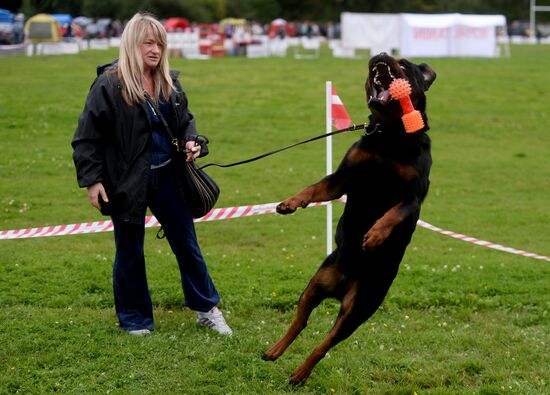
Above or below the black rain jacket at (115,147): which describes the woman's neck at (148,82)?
above

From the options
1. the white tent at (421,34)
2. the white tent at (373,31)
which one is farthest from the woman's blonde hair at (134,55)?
the white tent at (373,31)

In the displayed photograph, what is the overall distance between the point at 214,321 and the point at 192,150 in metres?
1.31

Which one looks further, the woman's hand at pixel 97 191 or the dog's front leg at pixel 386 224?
the woman's hand at pixel 97 191

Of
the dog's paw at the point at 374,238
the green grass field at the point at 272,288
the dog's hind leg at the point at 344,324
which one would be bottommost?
the green grass field at the point at 272,288

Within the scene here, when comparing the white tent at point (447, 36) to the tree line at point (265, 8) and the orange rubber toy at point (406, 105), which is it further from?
the orange rubber toy at point (406, 105)

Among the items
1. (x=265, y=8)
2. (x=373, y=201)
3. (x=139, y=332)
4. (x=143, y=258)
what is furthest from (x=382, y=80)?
(x=265, y=8)

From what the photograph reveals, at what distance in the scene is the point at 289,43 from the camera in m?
58.8

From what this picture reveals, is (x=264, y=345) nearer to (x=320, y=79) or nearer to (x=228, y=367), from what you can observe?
(x=228, y=367)

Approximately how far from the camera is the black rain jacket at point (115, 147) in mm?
5570

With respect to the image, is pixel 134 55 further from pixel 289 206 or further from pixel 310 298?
pixel 310 298

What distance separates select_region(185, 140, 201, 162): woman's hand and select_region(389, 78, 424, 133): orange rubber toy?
1691 mm

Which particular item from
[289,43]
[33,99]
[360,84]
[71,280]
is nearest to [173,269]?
[71,280]

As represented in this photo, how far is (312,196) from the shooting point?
4.70m

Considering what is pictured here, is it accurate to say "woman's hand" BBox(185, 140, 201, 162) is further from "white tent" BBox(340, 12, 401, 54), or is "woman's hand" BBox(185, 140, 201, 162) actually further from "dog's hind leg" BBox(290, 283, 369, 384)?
"white tent" BBox(340, 12, 401, 54)
